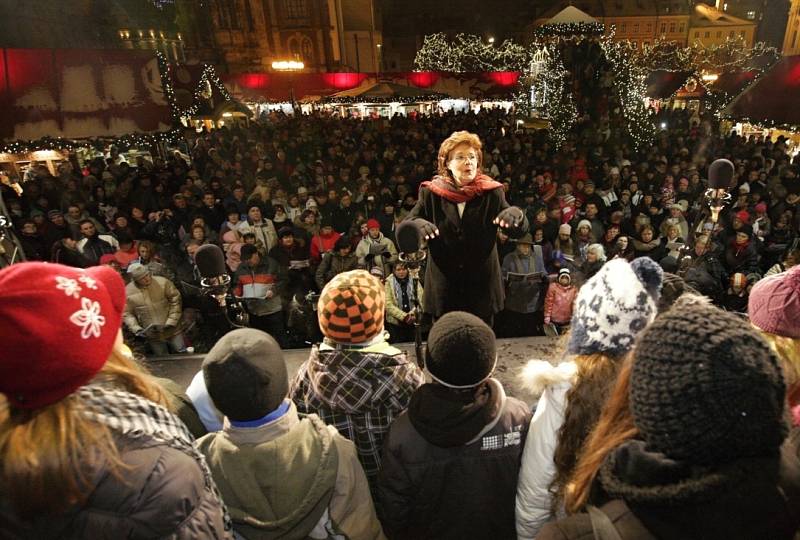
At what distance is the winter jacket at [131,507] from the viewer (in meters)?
1.09

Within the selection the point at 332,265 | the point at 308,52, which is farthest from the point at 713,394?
the point at 308,52

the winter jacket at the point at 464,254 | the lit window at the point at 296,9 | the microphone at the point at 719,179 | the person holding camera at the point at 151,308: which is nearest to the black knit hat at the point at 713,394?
the winter jacket at the point at 464,254

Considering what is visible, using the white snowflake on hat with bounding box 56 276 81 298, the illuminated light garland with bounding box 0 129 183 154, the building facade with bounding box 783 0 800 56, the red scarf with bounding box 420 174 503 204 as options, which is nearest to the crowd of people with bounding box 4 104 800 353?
the red scarf with bounding box 420 174 503 204

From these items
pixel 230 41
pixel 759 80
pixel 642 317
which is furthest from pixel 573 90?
pixel 230 41

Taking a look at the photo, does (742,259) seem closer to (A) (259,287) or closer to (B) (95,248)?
(A) (259,287)

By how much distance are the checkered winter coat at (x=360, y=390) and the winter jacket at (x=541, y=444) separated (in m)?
0.61

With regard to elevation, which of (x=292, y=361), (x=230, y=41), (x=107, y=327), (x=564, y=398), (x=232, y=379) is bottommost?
(x=292, y=361)

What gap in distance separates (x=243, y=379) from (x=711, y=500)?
1387 mm

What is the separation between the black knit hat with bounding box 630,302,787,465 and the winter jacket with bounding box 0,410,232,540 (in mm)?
1202

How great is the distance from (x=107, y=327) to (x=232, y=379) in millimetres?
467

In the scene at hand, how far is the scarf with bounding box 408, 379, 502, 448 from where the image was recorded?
172 cm

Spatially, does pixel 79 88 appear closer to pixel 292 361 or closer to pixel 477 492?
pixel 292 361

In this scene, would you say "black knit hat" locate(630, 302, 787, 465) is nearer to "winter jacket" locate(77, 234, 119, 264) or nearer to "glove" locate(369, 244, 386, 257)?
"glove" locate(369, 244, 386, 257)

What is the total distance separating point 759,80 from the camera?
391 inches
